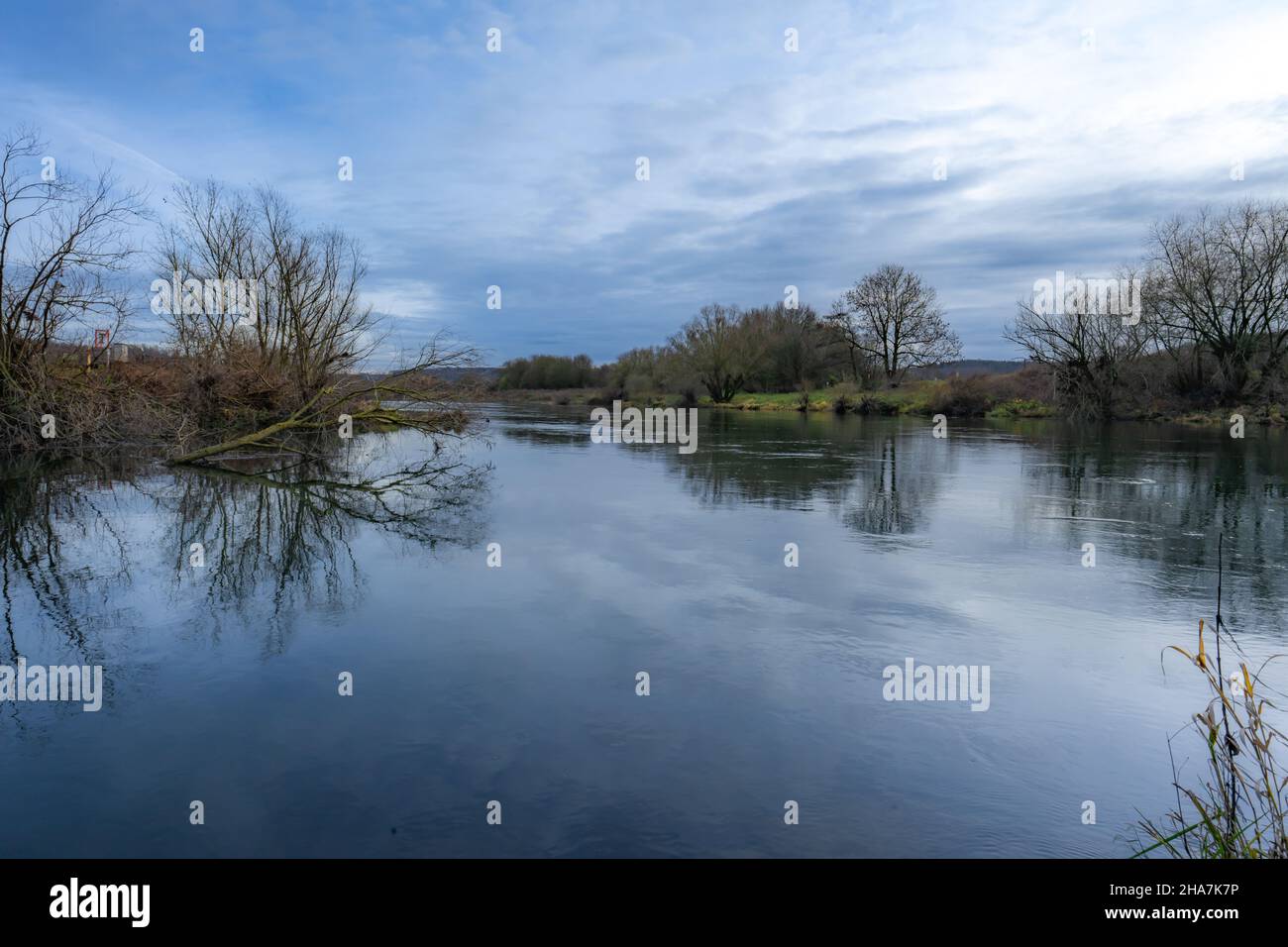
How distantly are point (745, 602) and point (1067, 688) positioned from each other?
8.68 feet

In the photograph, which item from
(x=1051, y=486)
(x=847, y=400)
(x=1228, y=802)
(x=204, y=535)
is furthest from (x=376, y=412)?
(x=847, y=400)

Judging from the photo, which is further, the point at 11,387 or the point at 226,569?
the point at 11,387

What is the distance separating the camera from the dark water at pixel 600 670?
3654mm

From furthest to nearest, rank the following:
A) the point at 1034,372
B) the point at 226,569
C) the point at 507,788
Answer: the point at 1034,372 → the point at 226,569 → the point at 507,788

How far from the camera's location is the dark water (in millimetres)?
3654

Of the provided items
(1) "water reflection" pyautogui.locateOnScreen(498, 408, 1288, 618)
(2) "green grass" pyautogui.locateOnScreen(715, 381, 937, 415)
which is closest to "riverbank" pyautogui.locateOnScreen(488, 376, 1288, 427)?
(2) "green grass" pyautogui.locateOnScreen(715, 381, 937, 415)

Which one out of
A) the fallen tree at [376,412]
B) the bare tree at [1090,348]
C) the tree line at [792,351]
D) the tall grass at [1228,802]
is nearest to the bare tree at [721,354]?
the tree line at [792,351]

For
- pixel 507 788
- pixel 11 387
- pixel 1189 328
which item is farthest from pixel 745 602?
pixel 1189 328

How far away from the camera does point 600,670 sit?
5.52 meters

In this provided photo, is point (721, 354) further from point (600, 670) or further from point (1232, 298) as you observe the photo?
point (600, 670)

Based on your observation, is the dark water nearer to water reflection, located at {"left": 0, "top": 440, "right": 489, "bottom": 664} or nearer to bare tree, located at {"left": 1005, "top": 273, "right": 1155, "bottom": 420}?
water reflection, located at {"left": 0, "top": 440, "right": 489, "bottom": 664}

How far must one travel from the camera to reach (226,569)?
824cm

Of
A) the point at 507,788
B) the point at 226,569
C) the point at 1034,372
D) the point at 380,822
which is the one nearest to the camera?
the point at 380,822
